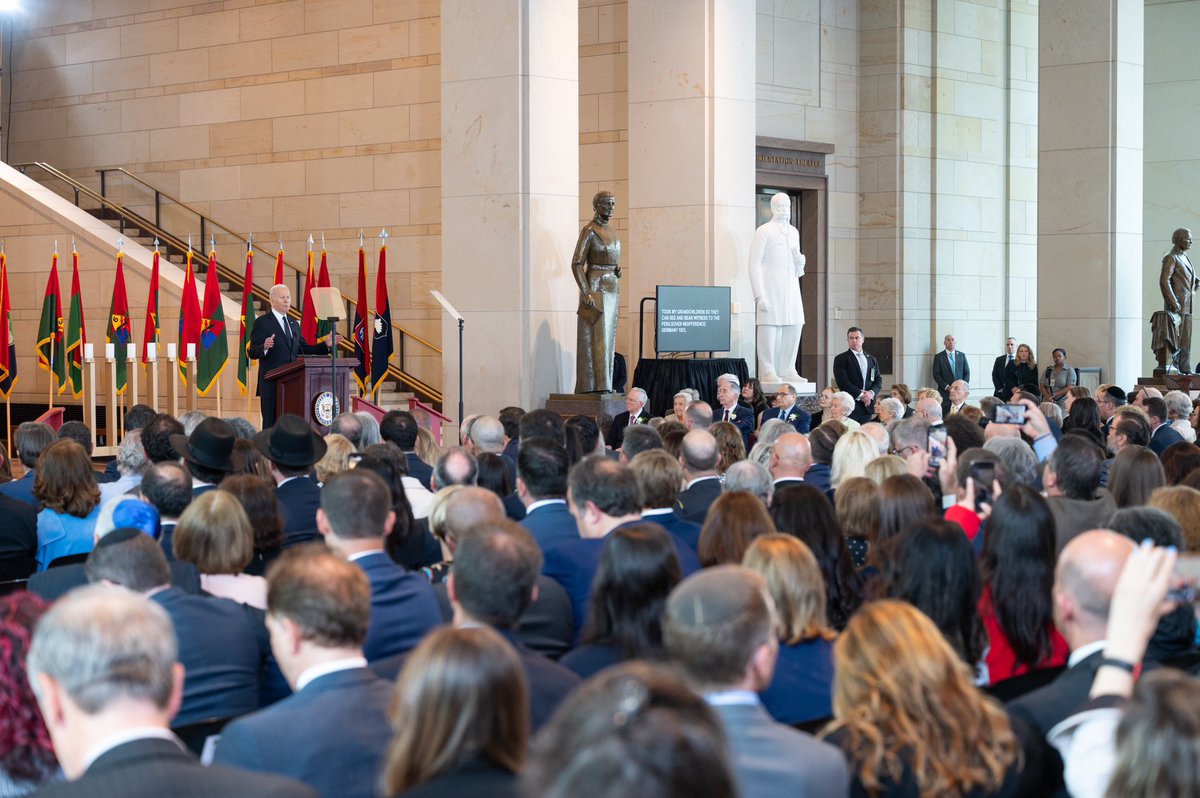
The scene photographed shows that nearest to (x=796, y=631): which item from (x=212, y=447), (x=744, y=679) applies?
(x=744, y=679)

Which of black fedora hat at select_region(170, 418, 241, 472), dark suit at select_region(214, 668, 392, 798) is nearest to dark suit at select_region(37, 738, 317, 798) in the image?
dark suit at select_region(214, 668, 392, 798)

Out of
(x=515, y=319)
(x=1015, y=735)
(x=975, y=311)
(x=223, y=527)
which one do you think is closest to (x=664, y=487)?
(x=223, y=527)

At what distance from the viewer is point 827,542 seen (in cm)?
462

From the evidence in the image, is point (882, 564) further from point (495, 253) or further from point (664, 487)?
point (495, 253)

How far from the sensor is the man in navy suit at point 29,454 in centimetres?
684

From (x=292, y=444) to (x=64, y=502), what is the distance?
98cm

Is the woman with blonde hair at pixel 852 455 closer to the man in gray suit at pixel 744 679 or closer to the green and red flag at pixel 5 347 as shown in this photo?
the man in gray suit at pixel 744 679

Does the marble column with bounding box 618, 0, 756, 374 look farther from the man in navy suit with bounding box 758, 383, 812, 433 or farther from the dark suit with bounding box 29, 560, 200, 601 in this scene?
the dark suit with bounding box 29, 560, 200, 601

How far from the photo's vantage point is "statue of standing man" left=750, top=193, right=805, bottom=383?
14891 mm

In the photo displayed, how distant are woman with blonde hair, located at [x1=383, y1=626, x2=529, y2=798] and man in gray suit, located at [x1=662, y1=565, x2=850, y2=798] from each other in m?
0.48

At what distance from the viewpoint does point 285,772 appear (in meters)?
2.83

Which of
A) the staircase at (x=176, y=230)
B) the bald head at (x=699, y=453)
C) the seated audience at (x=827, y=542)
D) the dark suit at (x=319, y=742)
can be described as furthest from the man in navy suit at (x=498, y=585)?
the staircase at (x=176, y=230)

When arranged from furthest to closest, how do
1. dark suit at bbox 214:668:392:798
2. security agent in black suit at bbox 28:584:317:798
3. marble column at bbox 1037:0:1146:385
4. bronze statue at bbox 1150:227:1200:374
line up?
marble column at bbox 1037:0:1146:385 → bronze statue at bbox 1150:227:1200:374 → dark suit at bbox 214:668:392:798 → security agent in black suit at bbox 28:584:317:798

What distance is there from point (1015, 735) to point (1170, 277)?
1576 centimetres
